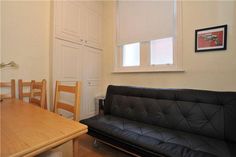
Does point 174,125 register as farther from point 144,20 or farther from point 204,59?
point 144,20

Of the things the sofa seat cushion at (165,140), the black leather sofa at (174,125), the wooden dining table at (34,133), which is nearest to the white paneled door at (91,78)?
the black leather sofa at (174,125)

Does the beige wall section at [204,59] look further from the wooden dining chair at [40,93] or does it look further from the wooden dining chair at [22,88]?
the wooden dining chair at [22,88]

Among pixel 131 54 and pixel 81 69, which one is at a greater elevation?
pixel 131 54

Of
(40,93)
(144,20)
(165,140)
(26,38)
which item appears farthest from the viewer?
(144,20)

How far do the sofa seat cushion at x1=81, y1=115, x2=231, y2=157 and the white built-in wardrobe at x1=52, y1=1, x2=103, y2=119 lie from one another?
1.15m

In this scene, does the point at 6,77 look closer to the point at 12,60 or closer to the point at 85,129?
the point at 12,60

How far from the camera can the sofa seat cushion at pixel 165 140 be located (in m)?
1.14

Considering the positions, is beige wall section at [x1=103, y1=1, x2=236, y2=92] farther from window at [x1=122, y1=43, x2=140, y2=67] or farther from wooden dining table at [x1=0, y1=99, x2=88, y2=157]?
wooden dining table at [x1=0, y1=99, x2=88, y2=157]

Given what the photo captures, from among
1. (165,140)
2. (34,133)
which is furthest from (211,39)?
(34,133)

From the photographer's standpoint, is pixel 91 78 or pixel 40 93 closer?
pixel 40 93

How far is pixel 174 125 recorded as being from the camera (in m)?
1.68

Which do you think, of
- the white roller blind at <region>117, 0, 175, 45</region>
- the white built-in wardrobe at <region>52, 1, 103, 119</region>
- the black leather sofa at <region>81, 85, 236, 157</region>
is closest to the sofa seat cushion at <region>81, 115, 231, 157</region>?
the black leather sofa at <region>81, 85, 236, 157</region>

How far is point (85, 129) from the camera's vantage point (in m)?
0.77

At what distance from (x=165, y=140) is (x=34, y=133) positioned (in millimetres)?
1161
